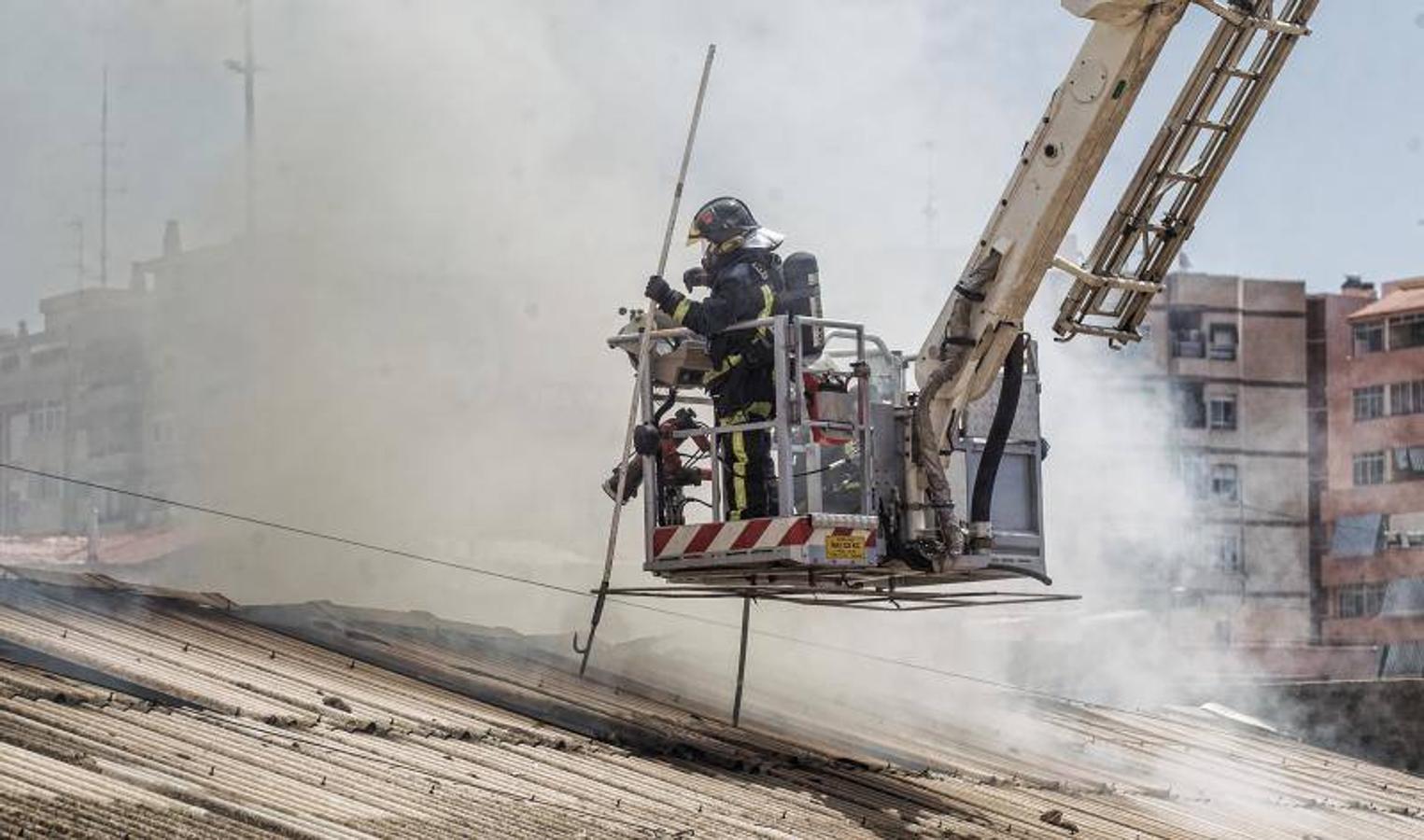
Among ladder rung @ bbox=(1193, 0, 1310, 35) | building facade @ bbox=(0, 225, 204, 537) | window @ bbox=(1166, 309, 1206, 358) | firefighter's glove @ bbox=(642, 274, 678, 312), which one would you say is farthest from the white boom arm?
window @ bbox=(1166, 309, 1206, 358)

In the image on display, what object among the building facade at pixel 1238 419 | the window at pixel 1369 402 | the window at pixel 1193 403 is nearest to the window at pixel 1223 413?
the building facade at pixel 1238 419

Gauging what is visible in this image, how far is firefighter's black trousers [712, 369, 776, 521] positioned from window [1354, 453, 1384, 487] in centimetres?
5823

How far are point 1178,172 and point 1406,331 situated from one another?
58.2 meters

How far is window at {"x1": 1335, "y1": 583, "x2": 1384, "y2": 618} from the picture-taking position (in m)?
64.0

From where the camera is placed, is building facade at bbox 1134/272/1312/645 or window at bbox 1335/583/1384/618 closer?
window at bbox 1335/583/1384/618

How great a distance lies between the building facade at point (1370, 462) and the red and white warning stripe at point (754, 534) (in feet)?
175

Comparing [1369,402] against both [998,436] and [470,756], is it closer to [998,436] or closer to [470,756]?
[998,436]

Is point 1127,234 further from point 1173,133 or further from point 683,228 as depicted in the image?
point 683,228

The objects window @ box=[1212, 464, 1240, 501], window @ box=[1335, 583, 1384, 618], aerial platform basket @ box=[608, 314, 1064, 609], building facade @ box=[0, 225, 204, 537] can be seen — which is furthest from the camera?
window @ box=[1212, 464, 1240, 501]

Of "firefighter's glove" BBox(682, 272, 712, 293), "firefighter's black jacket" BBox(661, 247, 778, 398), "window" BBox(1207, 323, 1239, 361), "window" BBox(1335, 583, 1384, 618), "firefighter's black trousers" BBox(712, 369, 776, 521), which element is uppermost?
"window" BBox(1207, 323, 1239, 361)

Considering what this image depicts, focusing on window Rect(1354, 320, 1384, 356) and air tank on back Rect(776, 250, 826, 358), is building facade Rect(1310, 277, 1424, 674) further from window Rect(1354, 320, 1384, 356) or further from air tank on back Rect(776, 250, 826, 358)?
air tank on back Rect(776, 250, 826, 358)

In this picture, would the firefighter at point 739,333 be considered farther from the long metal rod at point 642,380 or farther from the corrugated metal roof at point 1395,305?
the corrugated metal roof at point 1395,305

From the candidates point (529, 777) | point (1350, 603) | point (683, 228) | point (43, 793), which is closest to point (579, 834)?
point (529, 777)

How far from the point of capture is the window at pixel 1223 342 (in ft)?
217
